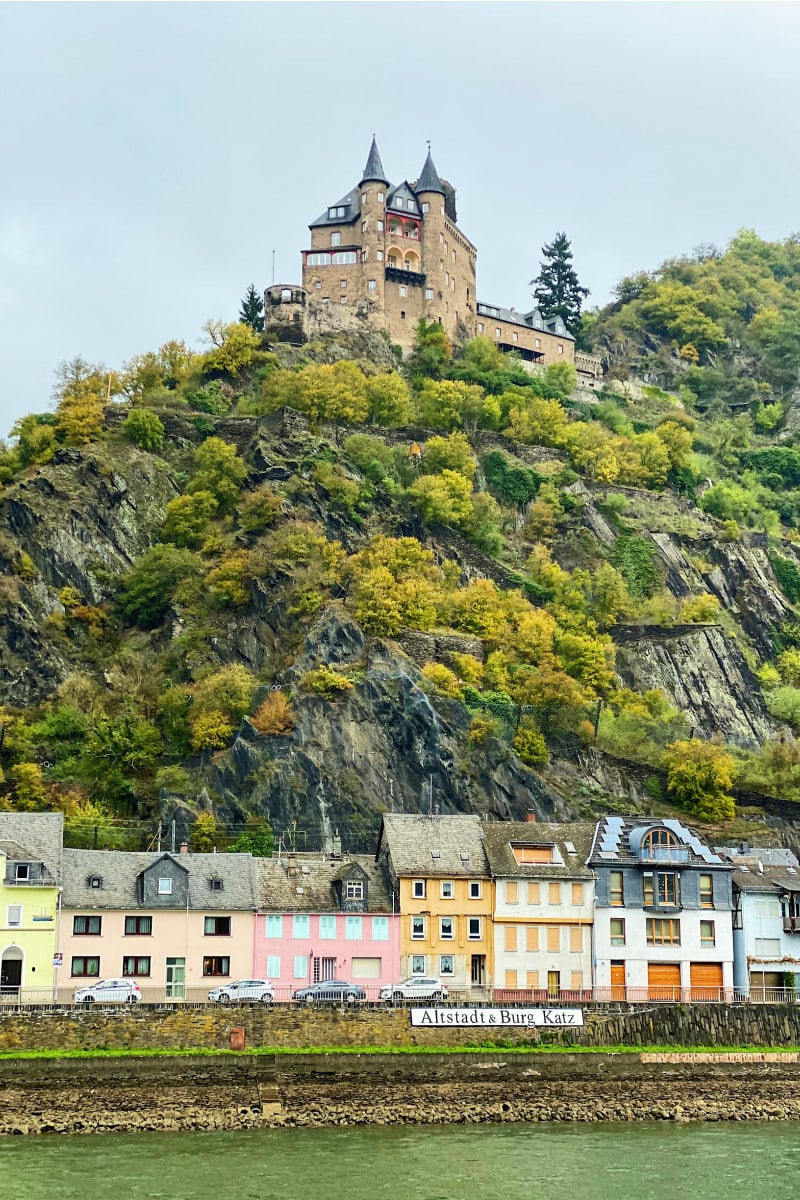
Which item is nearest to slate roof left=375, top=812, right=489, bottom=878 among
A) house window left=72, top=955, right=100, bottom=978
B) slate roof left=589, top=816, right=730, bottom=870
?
slate roof left=589, top=816, right=730, bottom=870

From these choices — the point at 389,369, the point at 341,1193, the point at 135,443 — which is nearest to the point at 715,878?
the point at 341,1193

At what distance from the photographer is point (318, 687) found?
83562 mm

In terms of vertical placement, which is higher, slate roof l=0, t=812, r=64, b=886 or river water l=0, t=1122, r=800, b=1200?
slate roof l=0, t=812, r=64, b=886

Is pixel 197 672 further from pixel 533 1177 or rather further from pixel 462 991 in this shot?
pixel 533 1177

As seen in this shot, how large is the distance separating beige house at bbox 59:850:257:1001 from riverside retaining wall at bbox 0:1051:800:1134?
41.7 feet

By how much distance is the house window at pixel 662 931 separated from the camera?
67062 millimetres

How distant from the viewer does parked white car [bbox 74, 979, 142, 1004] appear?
54875mm

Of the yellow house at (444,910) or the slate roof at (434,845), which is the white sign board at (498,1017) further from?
the slate roof at (434,845)

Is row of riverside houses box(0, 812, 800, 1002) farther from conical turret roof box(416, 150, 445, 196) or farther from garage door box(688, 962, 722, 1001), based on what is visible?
conical turret roof box(416, 150, 445, 196)

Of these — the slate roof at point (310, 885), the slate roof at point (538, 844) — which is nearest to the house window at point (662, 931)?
the slate roof at point (538, 844)

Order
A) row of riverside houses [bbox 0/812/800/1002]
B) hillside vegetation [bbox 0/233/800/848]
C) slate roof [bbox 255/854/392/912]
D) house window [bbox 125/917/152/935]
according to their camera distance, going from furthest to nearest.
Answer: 1. hillside vegetation [bbox 0/233/800/848]
2. slate roof [bbox 255/854/392/912]
3. house window [bbox 125/917/152/935]
4. row of riverside houses [bbox 0/812/800/1002]

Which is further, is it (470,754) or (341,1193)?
(470,754)

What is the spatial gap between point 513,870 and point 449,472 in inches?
1751

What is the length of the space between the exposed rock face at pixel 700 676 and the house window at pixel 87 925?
42548 millimetres
